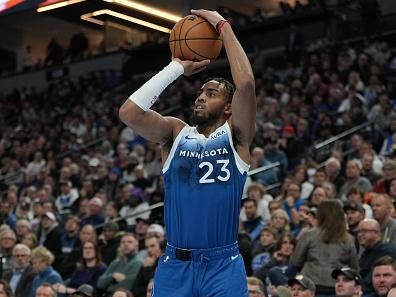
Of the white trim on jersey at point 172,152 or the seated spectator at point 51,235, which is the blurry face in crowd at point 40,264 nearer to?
the seated spectator at point 51,235

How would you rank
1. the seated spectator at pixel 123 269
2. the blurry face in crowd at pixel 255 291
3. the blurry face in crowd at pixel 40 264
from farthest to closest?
1. the blurry face in crowd at pixel 40 264
2. the seated spectator at pixel 123 269
3. the blurry face in crowd at pixel 255 291

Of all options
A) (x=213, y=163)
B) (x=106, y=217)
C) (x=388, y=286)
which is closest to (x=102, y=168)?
(x=106, y=217)

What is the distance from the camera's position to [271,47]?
67.8 ft

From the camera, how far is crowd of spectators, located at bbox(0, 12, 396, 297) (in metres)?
7.77

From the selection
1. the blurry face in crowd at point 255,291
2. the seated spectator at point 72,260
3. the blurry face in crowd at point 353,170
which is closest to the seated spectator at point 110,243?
the seated spectator at point 72,260

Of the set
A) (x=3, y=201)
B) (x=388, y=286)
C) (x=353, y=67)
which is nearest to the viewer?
(x=388, y=286)

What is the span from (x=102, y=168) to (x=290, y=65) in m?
5.29

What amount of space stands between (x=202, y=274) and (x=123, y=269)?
4735mm

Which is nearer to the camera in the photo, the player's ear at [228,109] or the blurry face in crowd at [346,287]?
the player's ear at [228,109]

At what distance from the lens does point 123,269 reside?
9.12 m

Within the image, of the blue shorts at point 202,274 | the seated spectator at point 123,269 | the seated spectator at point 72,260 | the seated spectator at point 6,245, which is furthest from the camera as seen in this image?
the seated spectator at point 6,245

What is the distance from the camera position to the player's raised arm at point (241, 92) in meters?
4.55

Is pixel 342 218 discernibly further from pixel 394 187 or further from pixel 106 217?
pixel 106 217

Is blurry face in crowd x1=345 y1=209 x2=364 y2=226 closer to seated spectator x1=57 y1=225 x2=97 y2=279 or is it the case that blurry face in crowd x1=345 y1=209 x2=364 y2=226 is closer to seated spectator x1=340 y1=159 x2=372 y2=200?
seated spectator x1=340 y1=159 x2=372 y2=200
